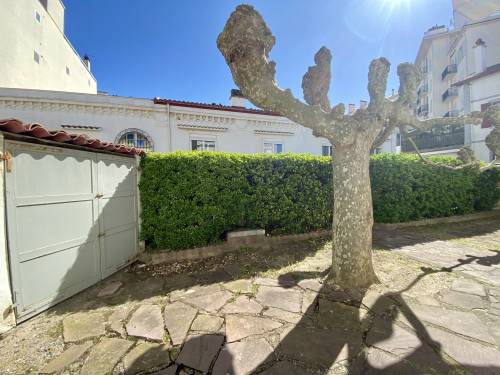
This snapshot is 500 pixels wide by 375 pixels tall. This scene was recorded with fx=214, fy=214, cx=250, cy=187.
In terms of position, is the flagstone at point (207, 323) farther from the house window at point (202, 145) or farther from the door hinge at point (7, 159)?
the house window at point (202, 145)

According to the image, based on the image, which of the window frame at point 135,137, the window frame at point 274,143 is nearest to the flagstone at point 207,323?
the window frame at point 135,137

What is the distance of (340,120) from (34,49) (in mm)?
19886

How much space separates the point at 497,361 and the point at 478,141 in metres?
20.6

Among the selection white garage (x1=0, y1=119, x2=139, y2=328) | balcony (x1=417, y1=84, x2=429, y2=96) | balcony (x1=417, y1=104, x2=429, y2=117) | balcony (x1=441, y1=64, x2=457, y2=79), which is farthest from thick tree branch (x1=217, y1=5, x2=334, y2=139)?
balcony (x1=417, y1=84, x2=429, y2=96)

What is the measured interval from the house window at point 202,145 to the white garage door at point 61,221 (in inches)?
252

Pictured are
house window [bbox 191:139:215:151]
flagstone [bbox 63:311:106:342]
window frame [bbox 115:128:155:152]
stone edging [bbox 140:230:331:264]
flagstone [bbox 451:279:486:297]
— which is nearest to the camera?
flagstone [bbox 63:311:106:342]

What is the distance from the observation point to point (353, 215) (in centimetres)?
339

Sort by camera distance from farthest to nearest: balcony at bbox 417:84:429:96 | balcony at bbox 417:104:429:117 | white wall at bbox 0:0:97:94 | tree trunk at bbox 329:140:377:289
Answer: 1. balcony at bbox 417:104:429:117
2. balcony at bbox 417:84:429:96
3. white wall at bbox 0:0:97:94
4. tree trunk at bbox 329:140:377:289

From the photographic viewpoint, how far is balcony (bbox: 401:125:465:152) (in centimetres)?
1736

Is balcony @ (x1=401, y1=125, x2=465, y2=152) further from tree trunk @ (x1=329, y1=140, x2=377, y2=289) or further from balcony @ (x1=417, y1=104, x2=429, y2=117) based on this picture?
tree trunk @ (x1=329, y1=140, x2=377, y2=289)

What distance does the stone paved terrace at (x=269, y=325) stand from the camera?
81.7 inches

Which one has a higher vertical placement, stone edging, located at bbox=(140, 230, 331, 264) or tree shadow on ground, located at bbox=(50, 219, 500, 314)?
stone edging, located at bbox=(140, 230, 331, 264)

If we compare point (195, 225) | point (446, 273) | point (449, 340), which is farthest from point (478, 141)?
point (195, 225)

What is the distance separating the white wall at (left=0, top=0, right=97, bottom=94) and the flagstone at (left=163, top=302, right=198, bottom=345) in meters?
15.9
